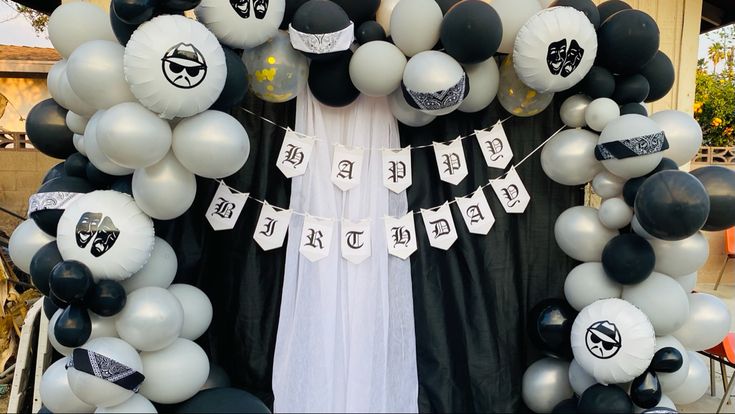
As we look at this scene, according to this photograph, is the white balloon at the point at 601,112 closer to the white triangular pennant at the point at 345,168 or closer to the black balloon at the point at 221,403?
the white triangular pennant at the point at 345,168

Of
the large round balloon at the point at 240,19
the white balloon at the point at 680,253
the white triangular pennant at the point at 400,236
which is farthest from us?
the white triangular pennant at the point at 400,236

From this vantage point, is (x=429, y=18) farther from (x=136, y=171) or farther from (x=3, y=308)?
(x=3, y=308)

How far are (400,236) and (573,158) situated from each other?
0.90m

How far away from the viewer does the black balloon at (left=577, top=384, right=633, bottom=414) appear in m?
2.44

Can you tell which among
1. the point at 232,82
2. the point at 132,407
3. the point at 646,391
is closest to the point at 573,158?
the point at 646,391

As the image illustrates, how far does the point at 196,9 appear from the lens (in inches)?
95.6

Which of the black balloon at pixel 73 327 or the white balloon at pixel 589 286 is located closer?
the black balloon at pixel 73 327

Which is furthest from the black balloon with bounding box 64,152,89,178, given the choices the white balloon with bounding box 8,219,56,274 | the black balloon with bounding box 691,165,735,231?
the black balloon with bounding box 691,165,735,231

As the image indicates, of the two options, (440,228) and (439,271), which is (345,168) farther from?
(439,271)

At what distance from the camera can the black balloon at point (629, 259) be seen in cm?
252

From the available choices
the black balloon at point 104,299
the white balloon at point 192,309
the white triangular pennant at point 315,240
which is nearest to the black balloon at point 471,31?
the white triangular pennant at point 315,240

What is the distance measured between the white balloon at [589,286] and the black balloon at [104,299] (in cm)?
202

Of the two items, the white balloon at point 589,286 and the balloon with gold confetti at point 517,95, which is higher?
the balloon with gold confetti at point 517,95

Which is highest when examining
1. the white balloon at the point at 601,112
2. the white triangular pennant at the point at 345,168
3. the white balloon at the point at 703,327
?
the white balloon at the point at 601,112
